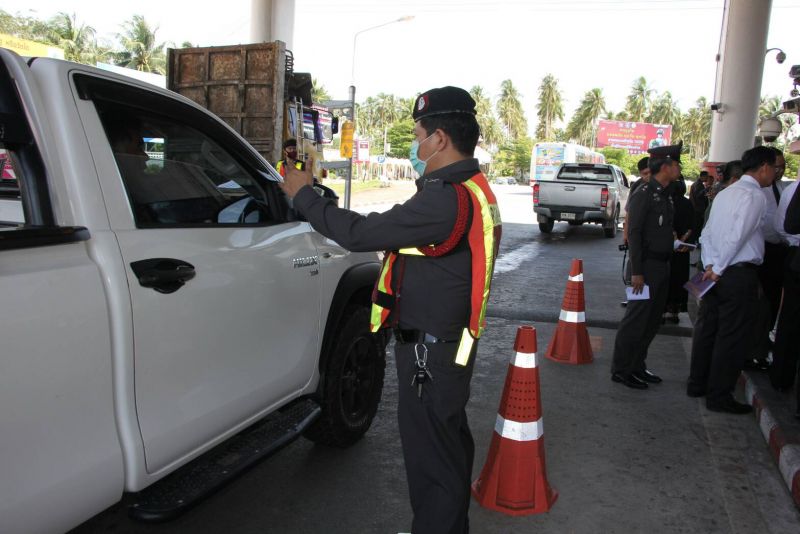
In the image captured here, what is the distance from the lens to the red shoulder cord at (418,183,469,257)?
212 cm

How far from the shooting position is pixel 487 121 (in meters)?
97.4

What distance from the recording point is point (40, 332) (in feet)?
5.32

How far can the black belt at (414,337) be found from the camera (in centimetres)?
226

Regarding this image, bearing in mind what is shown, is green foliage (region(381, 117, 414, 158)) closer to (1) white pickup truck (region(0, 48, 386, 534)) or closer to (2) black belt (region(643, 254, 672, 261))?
(2) black belt (region(643, 254, 672, 261))

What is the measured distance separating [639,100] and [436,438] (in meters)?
101

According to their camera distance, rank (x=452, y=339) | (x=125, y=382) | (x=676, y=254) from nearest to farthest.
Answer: (x=125, y=382)
(x=452, y=339)
(x=676, y=254)

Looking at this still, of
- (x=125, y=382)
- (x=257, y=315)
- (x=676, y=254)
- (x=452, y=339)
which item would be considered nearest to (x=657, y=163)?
(x=676, y=254)

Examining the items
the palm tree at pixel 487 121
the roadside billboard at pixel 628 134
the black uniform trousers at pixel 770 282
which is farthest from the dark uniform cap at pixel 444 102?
the palm tree at pixel 487 121

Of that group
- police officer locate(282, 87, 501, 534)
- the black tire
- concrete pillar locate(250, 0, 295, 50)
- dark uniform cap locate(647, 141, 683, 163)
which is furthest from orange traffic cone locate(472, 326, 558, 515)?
concrete pillar locate(250, 0, 295, 50)

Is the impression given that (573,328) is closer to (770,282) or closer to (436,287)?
(770,282)

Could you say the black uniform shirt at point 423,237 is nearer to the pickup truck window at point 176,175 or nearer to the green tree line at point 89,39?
the pickup truck window at point 176,175

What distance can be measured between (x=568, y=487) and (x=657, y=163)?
262 centimetres

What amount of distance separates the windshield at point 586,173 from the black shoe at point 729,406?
560 inches

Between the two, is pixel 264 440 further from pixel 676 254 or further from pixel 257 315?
pixel 676 254
